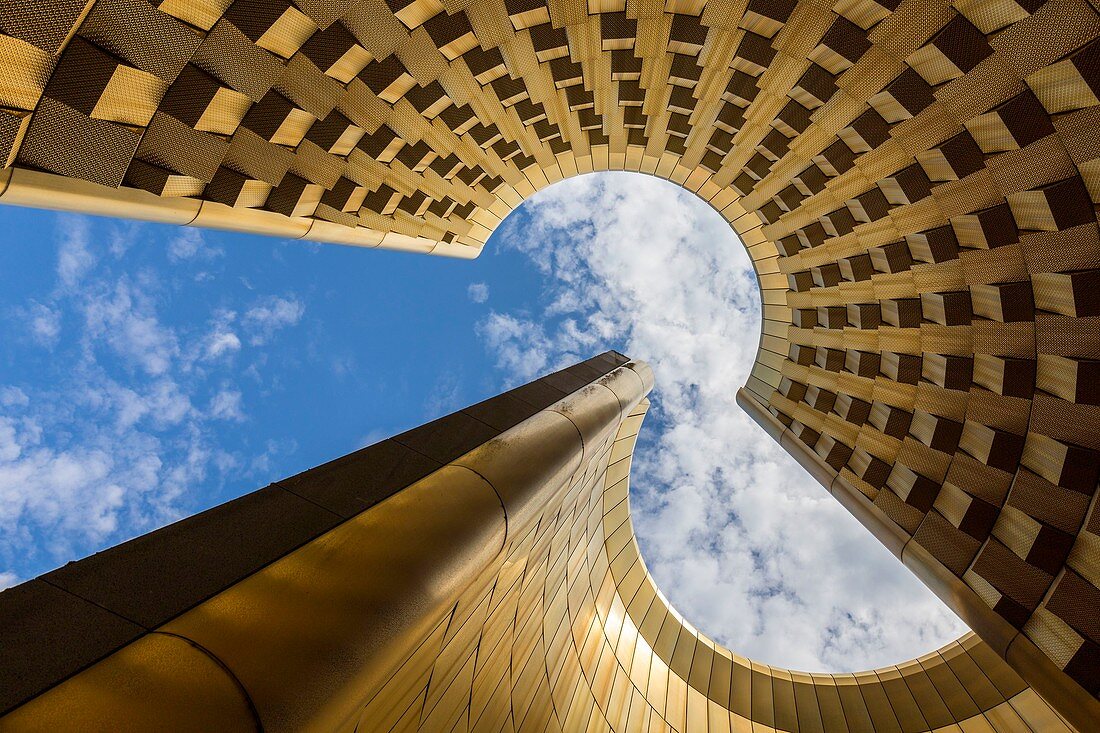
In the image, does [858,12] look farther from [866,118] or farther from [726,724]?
[726,724]

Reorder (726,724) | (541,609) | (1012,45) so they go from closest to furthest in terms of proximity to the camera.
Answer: (1012,45), (541,609), (726,724)

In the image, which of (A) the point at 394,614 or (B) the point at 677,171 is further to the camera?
(B) the point at 677,171

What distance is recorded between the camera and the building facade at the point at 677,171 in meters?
5.56

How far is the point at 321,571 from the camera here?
14.6ft

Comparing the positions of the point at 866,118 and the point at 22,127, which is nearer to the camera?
the point at 22,127

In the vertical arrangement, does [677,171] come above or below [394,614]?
above

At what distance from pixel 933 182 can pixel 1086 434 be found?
248 inches

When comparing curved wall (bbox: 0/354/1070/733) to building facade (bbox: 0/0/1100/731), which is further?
building facade (bbox: 0/0/1100/731)

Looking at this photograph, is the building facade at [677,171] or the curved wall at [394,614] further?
the building facade at [677,171]

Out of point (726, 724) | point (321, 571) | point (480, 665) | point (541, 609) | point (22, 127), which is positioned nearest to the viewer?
point (321, 571)

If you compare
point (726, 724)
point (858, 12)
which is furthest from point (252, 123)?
point (726, 724)

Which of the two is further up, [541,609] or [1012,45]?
[1012,45]

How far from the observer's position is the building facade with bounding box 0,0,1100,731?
5562mm

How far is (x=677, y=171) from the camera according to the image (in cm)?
2005
